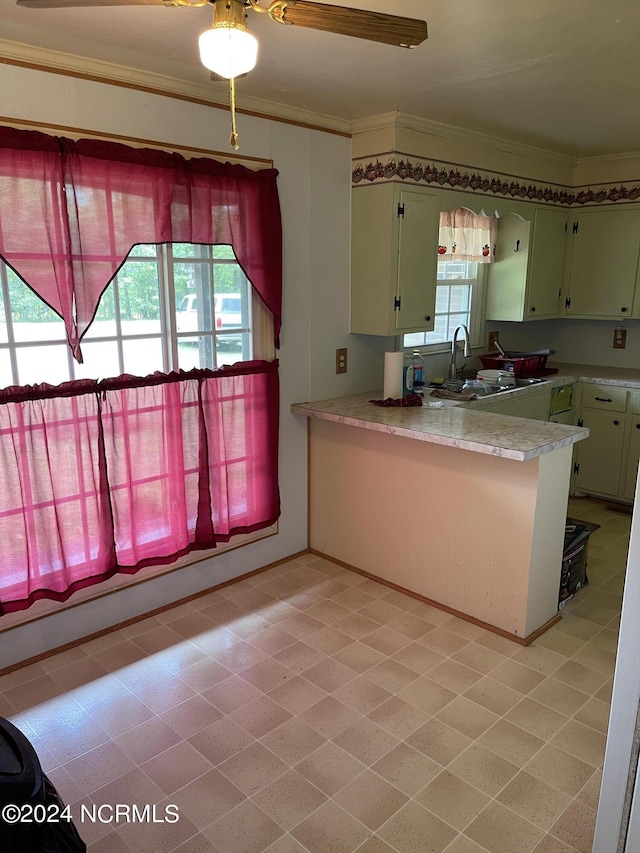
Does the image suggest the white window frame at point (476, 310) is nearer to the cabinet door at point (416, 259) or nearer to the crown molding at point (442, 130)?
the cabinet door at point (416, 259)

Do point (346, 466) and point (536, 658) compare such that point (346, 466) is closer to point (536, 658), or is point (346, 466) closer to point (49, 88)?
point (536, 658)

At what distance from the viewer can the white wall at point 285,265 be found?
2529mm

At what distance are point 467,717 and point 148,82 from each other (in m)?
2.87

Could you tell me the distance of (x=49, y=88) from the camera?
2.40m

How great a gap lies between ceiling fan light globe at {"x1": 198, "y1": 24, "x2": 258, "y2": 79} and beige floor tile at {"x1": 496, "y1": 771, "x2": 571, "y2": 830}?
7.41ft

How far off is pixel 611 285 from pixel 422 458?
95.7 inches

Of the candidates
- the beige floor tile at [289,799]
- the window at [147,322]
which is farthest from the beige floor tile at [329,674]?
the window at [147,322]

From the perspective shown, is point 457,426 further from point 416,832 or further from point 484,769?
point 416,832

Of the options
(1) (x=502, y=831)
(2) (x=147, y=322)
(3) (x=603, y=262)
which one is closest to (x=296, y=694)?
(1) (x=502, y=831)

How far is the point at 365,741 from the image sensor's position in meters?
2.26

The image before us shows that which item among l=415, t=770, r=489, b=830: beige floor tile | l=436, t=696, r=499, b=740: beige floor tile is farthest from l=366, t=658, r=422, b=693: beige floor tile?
l=415, t=770, r=489, b=830: beige floor tile

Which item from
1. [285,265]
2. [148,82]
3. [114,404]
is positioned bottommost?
[114,404]

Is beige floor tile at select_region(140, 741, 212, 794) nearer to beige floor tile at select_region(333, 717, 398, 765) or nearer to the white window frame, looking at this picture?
beige floor tile at select_region(333, 717, 398, 765)

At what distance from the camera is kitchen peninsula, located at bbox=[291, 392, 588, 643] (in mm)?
2801
